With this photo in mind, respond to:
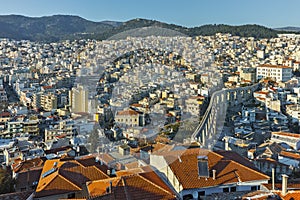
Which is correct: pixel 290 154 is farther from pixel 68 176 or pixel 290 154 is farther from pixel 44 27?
pixel 44 27

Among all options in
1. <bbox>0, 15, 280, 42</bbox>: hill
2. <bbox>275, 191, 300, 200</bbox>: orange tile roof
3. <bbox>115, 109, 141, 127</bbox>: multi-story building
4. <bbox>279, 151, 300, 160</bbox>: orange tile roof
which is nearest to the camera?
<bbox>275, 191, 300, 200</bbox>: orange tile roof

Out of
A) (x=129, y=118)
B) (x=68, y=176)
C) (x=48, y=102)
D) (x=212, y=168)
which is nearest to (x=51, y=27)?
(x=48, y=102)

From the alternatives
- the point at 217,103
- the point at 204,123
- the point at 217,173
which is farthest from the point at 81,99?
the point at 217,173

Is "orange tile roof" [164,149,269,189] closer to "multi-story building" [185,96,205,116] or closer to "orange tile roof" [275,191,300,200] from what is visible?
"orange tile roof" [275,191,300,200]

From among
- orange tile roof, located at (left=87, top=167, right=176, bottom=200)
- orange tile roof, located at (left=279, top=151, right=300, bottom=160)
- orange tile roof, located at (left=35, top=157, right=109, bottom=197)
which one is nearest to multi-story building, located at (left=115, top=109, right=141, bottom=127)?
orange tile roof, located at (left=279, top=151, right=300, bottom=160)

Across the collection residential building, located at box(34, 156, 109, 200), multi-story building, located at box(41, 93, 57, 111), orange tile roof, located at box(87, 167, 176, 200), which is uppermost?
orange tile roof, located at box(87, 167, 176, 200)

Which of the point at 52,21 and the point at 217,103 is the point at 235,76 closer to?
the point at 217,103

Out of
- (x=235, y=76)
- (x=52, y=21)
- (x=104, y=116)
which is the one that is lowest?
(x=104, y=116)
